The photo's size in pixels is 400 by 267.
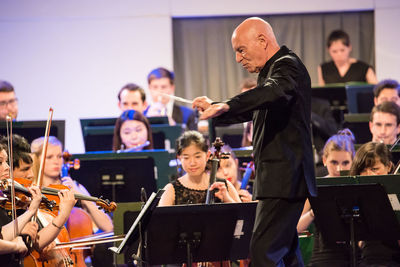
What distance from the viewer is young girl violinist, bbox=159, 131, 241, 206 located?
4117 millimetres

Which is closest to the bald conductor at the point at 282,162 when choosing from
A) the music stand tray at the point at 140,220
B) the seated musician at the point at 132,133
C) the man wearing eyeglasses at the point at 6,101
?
the music stand tray at the point at 140,220

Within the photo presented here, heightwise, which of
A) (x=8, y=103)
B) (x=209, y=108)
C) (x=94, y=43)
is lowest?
(x=209, y=108)

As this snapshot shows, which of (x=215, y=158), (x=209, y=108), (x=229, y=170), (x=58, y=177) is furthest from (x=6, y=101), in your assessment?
(x=209, y=108)

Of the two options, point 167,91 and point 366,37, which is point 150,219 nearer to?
point 167,91

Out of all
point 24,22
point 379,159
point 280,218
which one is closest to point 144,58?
point 24,22

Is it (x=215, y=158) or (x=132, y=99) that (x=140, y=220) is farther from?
(x=132, y=99)

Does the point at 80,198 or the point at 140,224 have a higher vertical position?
the point at 80,198

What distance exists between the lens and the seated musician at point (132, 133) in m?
5.34

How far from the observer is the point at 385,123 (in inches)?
201

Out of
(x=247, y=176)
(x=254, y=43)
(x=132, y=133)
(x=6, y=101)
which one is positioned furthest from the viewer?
(x=6, y=101)

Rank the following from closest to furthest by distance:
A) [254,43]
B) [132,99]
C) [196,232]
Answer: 1. [254,43]
2. [196,232]
3. [132,99]

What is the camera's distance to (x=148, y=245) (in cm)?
343

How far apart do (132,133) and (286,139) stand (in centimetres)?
274

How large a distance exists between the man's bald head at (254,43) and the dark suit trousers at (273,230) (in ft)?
1.98
